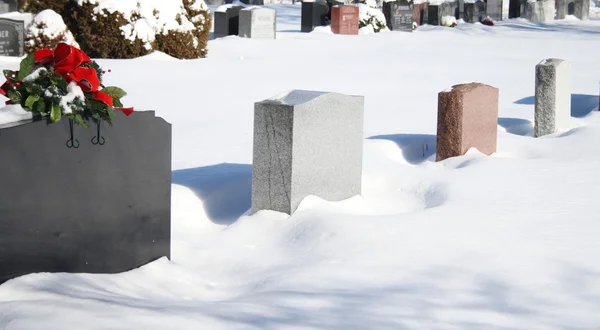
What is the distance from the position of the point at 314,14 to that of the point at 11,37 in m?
9.90

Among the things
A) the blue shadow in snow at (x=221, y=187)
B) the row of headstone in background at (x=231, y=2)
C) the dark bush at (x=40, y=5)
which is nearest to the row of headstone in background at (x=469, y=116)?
the blue shadow in snow at (x=221, y=187)

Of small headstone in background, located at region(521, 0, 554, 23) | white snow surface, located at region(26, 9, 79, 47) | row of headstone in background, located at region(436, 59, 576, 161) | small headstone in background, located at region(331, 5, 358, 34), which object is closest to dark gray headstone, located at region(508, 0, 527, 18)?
small headstone in background, located at region(521, 0, 554, 23)

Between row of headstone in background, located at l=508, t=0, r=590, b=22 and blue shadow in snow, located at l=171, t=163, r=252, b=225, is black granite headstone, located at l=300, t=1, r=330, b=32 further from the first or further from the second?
blue shadow in snow, located at l=171, t=163, r=252, b=225

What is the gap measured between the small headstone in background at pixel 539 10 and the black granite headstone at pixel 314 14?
11133mm

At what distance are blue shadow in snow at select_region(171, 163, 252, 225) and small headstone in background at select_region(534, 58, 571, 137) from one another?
341 centimetres

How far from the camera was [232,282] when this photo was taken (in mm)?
5852


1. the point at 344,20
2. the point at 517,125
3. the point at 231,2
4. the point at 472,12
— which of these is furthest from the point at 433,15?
the point at 517,125

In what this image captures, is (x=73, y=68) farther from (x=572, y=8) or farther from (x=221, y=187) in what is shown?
(x=572, y=8)

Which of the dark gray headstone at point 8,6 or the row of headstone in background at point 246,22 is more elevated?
the dark gray headstone at point 8,6

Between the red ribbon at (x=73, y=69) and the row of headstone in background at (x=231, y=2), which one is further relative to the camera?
the row of headstone in background at (x=231, y=2)

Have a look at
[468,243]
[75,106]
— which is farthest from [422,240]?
[75,106]

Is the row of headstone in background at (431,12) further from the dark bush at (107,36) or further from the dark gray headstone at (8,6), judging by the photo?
the dark gray headstone at (8,6)

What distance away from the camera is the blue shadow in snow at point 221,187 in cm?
753

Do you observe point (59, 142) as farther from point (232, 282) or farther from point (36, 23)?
point (36, 23)
